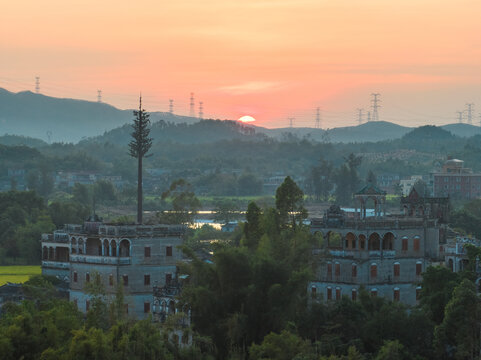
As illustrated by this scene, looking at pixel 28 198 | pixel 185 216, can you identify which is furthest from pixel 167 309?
pixel 28 198

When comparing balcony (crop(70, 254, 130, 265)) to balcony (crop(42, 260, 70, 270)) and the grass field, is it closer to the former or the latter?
balcony (crop(42, 260, 70, 270))

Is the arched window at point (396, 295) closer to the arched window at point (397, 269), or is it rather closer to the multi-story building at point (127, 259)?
the arched window at point (397, 269)

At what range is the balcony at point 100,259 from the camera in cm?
7769

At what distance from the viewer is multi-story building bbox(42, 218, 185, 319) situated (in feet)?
255

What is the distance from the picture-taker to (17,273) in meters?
106

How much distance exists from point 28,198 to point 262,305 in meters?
77.9

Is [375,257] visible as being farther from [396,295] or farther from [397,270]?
[396,295]

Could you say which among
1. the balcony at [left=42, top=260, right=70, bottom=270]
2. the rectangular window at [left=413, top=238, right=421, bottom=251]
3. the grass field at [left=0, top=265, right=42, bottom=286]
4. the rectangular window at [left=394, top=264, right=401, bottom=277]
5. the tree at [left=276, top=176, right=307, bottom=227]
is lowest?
the grass field at [left=0, top=265, right=42, bottom=286]

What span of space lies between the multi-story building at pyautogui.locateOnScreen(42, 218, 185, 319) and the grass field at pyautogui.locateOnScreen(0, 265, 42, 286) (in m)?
18.2

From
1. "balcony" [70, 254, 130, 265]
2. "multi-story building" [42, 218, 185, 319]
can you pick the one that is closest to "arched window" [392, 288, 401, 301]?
"multi-story building" [42, 218, 185, 319]

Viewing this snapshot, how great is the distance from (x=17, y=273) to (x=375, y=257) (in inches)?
1614

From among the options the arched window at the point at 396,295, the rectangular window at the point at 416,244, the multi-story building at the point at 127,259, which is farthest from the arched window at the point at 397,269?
the multi-story building at the point at 127,259

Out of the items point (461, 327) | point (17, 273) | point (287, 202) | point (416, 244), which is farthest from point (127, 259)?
point (17, 273)

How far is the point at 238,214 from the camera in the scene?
18762 cm
